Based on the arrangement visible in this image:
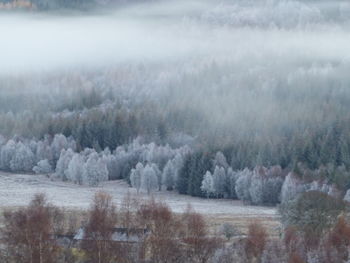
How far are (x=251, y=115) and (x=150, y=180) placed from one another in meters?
35.4

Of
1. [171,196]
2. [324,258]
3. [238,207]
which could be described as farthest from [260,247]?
[171,196]

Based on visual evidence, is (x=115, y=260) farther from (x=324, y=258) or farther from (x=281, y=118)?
(x=281, y=118)

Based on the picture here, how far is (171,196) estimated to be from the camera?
10488 cm

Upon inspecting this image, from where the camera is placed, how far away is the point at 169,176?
364 feet

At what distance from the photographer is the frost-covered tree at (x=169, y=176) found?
363ft

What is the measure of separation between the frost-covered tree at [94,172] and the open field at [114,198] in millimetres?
1023

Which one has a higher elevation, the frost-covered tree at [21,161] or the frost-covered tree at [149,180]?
the frost-covered tree at [149,180]

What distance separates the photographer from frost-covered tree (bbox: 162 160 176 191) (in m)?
111

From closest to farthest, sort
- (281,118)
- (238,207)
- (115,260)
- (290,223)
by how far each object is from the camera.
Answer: (115,260) < (290,223) < (238,207) < (281,118)

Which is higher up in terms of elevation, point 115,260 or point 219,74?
point 115,260

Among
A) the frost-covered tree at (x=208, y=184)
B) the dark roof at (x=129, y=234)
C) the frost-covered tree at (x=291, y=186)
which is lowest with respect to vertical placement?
the frost-covered tree at (x=208, y=184)

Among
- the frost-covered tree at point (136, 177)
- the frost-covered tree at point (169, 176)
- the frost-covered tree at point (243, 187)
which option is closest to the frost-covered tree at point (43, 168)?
the frost-covered tree at point (136, 177)

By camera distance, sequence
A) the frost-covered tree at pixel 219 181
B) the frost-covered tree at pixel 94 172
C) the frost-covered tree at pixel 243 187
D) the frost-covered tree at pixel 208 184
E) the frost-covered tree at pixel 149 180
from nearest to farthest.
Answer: the frost-covered tree at pixel 243 187
the frost-covered tree at pixel 208 184
the frost-covered tree at pixel 219 181
the frost-covered tree at pixel 149 180
the frost-covered tree at pixel 94 172

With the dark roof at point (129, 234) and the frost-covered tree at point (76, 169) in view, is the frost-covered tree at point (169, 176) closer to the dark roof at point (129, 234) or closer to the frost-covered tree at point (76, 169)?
the frost-covered tree at point (76, 169)
